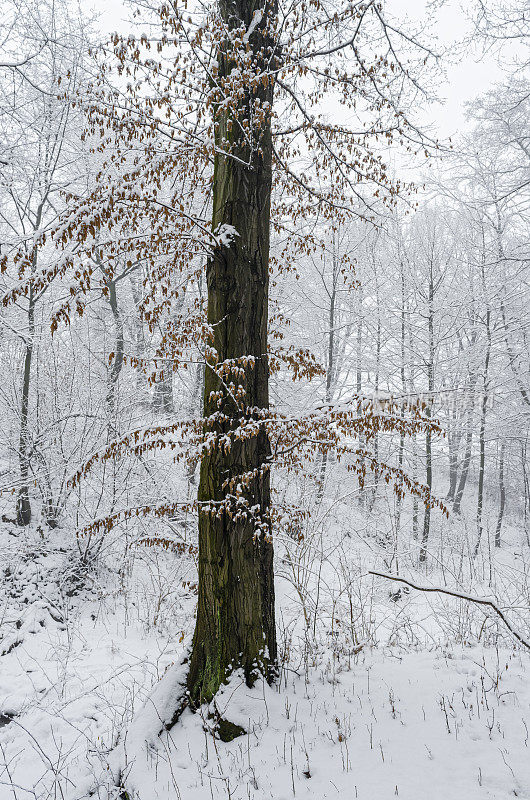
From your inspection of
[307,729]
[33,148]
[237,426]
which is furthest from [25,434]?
[307,729]

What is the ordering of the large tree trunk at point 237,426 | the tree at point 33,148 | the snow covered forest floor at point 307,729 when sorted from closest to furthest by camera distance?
the snow covered forest floor at point 307,729, the large tree trunk at point 237,426, the tree at point 33,148

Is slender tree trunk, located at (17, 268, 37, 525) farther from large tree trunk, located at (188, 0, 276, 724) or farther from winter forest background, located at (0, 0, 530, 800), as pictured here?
large tree trunk, located at (188, 0, 276, 724)

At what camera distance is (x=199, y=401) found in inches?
518

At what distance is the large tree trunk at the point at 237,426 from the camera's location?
359cm

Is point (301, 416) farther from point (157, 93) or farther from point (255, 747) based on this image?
point (157, 93)

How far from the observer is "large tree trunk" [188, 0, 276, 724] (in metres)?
3.59

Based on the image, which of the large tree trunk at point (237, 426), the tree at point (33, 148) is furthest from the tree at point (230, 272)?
the tree at point (33, 148)

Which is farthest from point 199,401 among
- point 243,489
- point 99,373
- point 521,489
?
point 521,489

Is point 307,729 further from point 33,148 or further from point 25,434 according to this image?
point 33,148

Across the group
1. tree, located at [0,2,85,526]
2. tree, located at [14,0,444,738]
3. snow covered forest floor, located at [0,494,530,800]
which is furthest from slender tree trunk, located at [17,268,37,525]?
tree, located at [14,0,444,738]

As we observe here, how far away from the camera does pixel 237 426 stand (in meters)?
3.66

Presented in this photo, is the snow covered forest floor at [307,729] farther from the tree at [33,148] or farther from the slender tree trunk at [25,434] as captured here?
the tree at [33,148]

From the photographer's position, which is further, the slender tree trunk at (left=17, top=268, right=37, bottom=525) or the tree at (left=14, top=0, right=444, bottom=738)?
the slender tree trunk at (left=17, top=268, right=37, bottom=525)

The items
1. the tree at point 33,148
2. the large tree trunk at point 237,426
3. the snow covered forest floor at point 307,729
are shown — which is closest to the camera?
the snow covered forest floor at point 307,729
